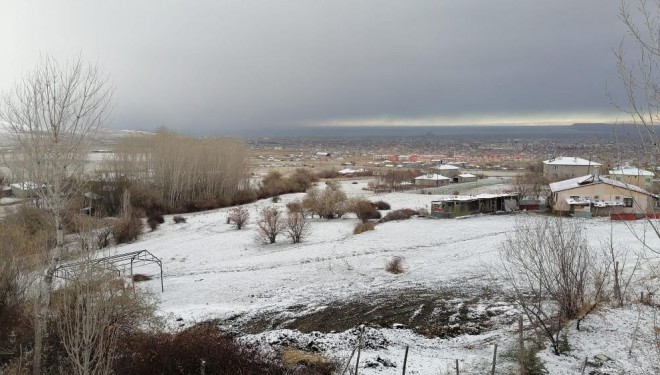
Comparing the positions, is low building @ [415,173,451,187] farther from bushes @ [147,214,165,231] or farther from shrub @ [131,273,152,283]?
shrub @ [131,273,152,283]

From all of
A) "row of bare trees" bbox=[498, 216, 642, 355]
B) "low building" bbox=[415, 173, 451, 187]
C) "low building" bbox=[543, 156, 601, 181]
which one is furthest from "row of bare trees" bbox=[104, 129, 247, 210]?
"low building" bbox=[543, 156, 601, 181]

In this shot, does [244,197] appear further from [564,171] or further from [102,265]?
[564,171]

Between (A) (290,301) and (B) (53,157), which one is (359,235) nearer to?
(A) (290,301)

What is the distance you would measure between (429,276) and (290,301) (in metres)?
8.74

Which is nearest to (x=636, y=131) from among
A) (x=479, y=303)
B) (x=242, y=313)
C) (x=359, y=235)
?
(x=479, y=303)

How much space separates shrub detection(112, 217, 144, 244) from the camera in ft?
130

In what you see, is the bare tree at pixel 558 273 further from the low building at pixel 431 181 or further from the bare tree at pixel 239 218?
the low building at pixel 431 181

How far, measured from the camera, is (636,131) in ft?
23.1

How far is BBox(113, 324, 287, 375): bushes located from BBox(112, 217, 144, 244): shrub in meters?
29.2

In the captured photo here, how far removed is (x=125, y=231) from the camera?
132 feet

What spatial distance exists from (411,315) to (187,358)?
10148 mm

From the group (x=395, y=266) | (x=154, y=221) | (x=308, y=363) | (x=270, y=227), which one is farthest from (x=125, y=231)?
(x=308, y=363)

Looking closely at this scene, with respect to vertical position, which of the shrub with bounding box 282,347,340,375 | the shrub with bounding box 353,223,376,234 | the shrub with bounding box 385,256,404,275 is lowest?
the shrub with bounding box 353,223,376,234

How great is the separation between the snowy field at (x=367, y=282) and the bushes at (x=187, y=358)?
10.3ft
